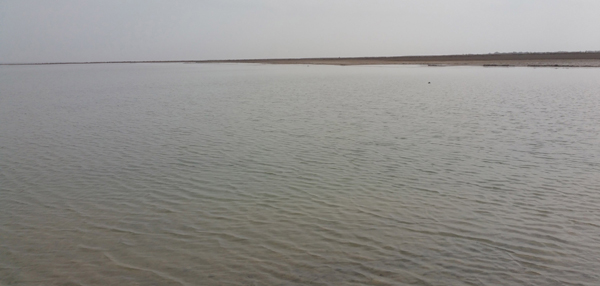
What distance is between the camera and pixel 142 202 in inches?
291

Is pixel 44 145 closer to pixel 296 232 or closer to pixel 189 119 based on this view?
pixel 189 119

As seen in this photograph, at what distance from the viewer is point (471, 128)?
14.2 metres

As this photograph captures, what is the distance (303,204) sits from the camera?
7176 mm

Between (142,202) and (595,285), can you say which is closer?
(595,285)

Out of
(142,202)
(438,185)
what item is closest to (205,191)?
(142,202)

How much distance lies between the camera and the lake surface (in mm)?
5059

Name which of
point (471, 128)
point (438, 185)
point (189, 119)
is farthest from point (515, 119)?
point (189, 119)

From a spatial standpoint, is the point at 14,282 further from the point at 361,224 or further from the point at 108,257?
the point at 361,224

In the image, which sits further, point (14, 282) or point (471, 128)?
point (471, 128)

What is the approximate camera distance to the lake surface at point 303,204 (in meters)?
5.06

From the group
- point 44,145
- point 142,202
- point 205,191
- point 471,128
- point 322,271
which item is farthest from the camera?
point 471,128

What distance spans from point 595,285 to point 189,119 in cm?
1423

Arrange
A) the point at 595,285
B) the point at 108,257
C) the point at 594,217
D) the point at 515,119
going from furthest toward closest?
the point at 515,119 < the point at 594,217 < the point at 108,257 < the point at 595,285

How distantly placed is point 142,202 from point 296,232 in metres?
2.79
